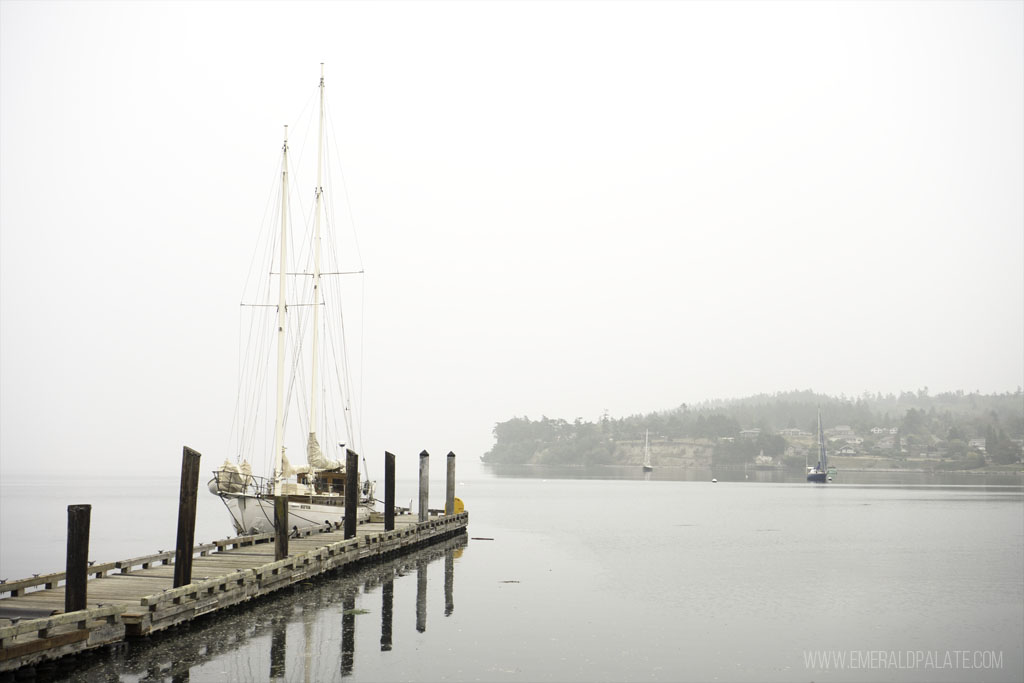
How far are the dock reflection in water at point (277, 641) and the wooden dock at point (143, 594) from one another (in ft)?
1.35

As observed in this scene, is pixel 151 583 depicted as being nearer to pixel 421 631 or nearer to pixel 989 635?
pixel 421 631

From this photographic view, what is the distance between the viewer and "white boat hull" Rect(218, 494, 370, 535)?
4338cm

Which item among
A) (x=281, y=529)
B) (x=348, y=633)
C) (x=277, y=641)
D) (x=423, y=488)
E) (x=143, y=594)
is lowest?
(x=348, y=633)

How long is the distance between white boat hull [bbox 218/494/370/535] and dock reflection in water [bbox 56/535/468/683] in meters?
11.9

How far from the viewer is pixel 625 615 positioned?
2830 centimetres

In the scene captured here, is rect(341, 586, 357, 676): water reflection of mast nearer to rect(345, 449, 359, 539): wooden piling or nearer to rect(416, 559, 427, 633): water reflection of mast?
rect(416, 559, 427, 633): water reflection of mast

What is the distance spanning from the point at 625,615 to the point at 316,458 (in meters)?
27.4

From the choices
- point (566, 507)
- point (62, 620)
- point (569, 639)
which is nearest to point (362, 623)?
point (569, 639)

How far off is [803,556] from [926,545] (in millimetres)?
12530

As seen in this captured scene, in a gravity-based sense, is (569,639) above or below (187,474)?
below

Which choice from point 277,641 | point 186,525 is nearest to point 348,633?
point 277,641

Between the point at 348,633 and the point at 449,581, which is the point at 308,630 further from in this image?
the point at 449,581

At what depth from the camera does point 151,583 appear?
25.3 metres

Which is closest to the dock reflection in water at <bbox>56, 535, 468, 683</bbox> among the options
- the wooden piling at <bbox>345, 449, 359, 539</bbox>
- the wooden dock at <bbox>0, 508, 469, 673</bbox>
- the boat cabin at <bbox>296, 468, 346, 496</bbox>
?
the wooden dock at <bbox>0, 508, 469, 673</bbox>
